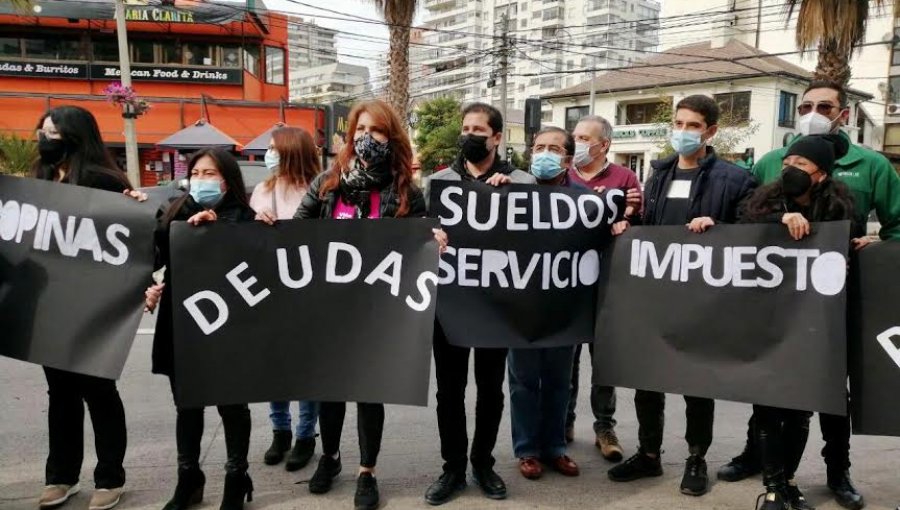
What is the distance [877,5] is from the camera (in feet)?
38.0

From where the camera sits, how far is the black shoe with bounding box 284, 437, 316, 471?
3.45 meters

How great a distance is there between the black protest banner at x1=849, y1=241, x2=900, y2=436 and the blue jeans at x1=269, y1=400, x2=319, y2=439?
2.57 metres

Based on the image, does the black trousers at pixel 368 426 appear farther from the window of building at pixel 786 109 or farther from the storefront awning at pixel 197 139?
the window of building at pixel 786 109

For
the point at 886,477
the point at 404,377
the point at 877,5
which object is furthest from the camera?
the point at 877,5

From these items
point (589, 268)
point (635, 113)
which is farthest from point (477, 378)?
point (635, 113)

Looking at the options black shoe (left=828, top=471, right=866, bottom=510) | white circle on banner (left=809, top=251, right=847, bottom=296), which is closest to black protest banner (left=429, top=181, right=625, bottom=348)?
white circle on banner (left=809, top=251, right=847, bottom=296)

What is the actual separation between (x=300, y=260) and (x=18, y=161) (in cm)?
1242

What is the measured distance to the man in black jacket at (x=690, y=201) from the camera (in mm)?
3145

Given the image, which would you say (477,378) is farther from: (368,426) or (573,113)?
(573,113)

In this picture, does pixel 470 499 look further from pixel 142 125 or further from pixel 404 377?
pixel 142 125

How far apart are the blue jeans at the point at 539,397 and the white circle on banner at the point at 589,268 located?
15.8 inches

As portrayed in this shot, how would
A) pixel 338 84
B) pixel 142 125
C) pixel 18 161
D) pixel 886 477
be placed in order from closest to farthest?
pixel 886 477 → pixel 18 161 → pixel 142 125 → pixel 338 84

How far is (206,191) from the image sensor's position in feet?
9.62

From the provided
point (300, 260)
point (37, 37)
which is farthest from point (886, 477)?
point (37, 37)
